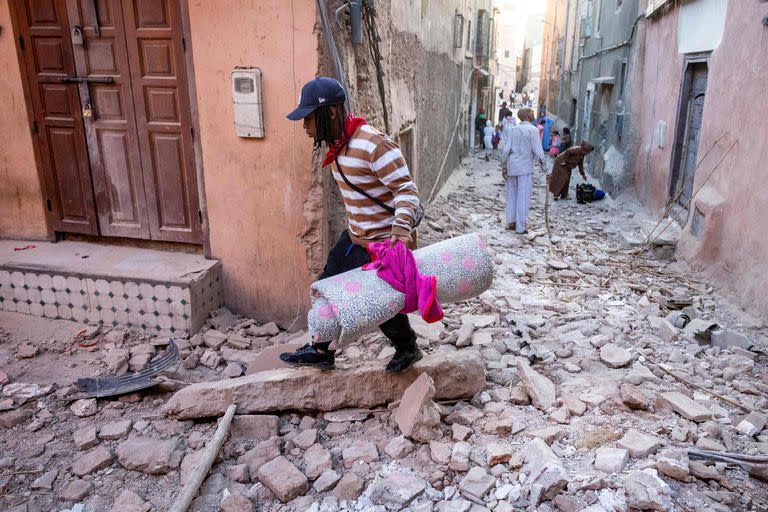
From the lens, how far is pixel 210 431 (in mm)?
3371

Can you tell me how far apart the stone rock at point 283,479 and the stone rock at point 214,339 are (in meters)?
1.76

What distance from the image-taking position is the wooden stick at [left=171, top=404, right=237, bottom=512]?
2686 millimetres

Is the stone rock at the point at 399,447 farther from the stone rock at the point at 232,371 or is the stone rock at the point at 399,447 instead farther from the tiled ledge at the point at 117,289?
the tiled ledge at the point at 117,289

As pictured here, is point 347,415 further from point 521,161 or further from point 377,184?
point 521,161

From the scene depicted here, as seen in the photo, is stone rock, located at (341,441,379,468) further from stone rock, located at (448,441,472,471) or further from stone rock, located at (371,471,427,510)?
stone rock, located at (448,441,472,471)

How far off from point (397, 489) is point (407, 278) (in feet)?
3.30

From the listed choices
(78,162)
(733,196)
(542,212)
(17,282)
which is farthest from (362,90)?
(542,212)

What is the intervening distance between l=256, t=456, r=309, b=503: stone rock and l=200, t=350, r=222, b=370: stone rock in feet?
4.94

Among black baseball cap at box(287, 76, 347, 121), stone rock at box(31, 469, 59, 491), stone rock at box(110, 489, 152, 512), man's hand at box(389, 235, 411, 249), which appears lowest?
stone rock at box(31, 469, 59, 491)

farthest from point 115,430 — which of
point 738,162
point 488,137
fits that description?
point 488,137

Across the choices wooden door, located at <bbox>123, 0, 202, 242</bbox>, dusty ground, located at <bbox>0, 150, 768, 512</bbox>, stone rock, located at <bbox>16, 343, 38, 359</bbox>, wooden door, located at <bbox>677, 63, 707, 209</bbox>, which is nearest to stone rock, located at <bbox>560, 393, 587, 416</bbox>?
dusty ground, located at <bbox>0, 150, 768, 512</bbox>

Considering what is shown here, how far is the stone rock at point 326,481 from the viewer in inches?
111

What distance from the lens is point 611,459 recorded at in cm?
273

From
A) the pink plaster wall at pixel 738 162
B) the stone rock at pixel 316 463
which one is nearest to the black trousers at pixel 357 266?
the stone rock at pixel 316 463
